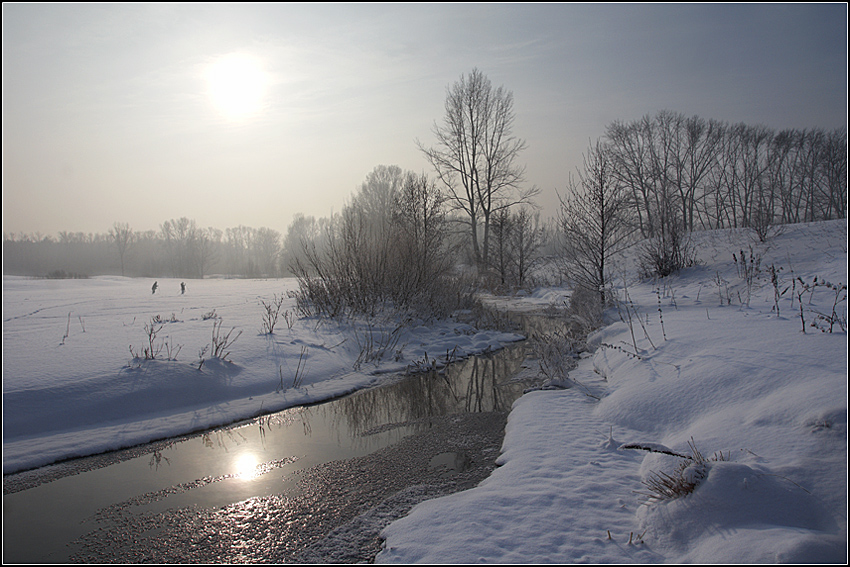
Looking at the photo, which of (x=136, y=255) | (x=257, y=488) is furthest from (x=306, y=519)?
(x=136, y=255)

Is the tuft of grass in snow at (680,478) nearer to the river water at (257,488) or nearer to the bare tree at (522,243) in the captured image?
the river water at (257,488)

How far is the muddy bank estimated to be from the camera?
2740mm

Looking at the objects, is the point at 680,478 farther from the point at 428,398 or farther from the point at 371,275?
the point at 371,275

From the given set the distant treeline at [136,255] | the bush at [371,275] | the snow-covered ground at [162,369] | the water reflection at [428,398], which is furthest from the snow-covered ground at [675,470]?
the distant treeline at [136,255]

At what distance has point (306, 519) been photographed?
3131 mm

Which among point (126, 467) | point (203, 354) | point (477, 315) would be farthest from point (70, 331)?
point (477, 315)

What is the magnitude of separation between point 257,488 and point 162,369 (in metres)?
3.01

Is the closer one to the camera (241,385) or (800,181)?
(241,385)

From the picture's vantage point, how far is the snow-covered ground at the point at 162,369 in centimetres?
457

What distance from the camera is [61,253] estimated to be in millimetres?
77562

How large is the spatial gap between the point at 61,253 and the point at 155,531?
97684mm

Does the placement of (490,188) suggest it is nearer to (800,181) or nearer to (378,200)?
(378,200)

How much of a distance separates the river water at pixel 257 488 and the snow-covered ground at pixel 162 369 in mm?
432

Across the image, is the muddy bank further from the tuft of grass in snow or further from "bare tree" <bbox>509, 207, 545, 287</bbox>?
"bare tree" <bbox>509, 207, 545, 287</bbox>
